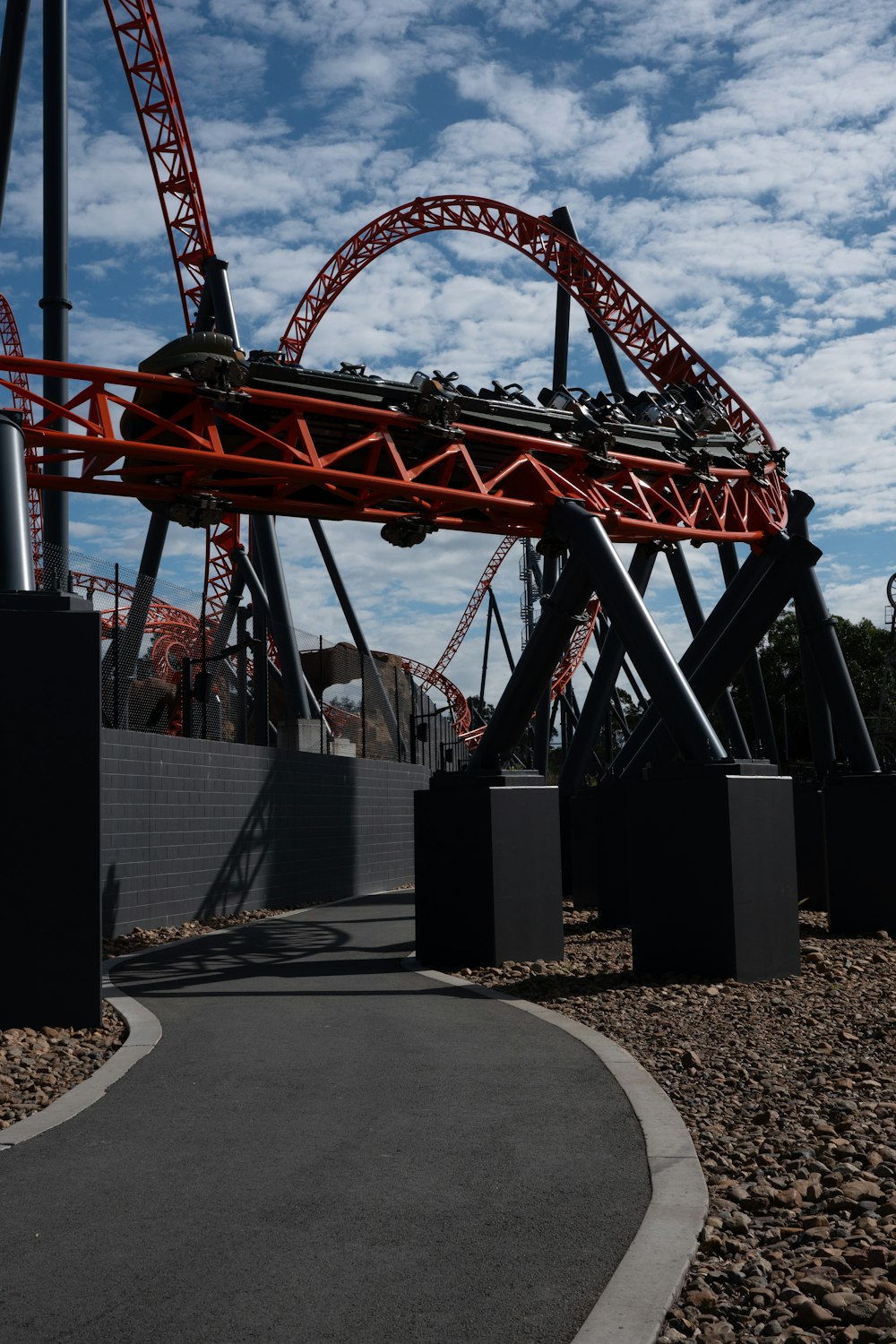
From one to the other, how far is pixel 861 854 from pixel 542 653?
4.42m

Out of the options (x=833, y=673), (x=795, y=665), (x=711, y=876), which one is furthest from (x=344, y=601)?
(x=795, y=665)

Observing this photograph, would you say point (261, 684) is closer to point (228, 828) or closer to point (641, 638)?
point (228, 828)

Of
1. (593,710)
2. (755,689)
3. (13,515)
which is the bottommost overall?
(593,710)

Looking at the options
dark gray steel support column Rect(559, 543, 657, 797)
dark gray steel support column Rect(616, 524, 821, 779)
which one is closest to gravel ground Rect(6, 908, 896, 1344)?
dark gray steel support column Rect(616, 524, 821, 779)

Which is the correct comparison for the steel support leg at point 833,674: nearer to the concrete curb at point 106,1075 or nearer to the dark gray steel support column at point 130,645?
the dark gray steel support column at point 130,645

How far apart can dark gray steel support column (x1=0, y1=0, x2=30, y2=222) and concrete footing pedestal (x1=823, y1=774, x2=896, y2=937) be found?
12.8 meters

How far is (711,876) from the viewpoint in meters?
9.94

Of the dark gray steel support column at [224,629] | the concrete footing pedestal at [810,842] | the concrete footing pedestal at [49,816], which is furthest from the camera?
the dark gray steel support column at [224,629]

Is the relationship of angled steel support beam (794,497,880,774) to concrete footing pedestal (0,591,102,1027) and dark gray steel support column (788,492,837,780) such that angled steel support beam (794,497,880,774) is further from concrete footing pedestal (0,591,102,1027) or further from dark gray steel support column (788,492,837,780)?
concrete footing pedestal (0,591,102,1027)

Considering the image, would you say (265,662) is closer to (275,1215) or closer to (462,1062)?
(462,1062)

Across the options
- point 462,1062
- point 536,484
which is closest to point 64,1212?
point 462,1062

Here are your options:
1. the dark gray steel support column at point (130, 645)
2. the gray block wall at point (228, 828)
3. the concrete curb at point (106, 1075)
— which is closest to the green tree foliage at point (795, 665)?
the gray block wall at point (228, 828)

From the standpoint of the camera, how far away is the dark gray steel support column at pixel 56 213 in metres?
15.9

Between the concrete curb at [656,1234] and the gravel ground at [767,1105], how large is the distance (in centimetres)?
6
